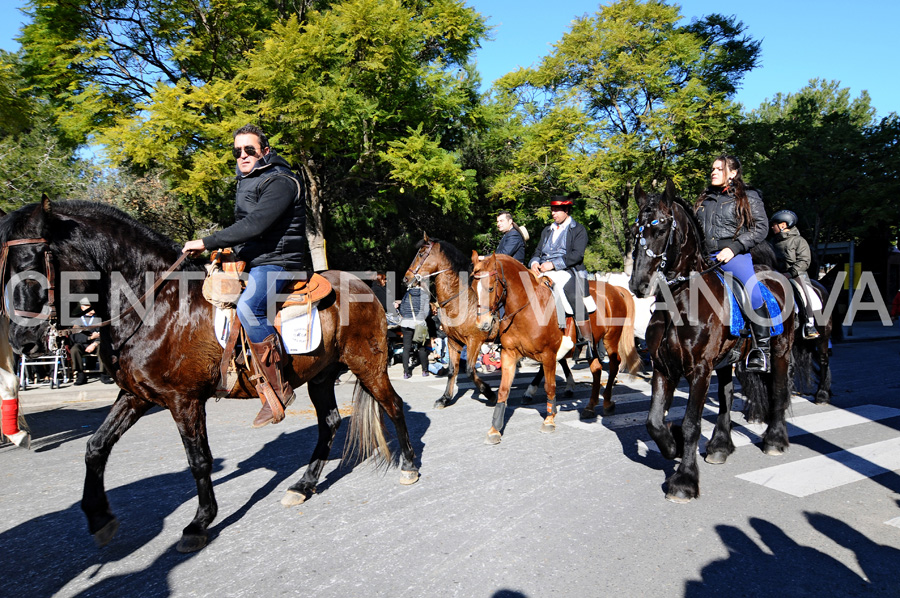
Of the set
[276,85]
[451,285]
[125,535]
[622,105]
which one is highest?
[622,105]

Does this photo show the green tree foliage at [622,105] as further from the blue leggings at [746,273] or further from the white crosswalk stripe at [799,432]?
the blue leggings at [746,273]

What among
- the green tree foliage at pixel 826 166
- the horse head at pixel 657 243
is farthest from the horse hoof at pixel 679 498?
the green tree foliage at pixel 826 166

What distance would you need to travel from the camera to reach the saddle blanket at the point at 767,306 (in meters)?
5.25

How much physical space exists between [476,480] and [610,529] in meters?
1.39

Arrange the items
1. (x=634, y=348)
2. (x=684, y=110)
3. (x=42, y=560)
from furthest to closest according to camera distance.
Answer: (x=684, y=110), (x=634, y=348), (x=42, y=560)

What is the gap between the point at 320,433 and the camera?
5.25 m

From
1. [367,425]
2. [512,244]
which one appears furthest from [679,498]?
[512,244]

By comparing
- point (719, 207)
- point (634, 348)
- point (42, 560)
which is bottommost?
point (42, 560)

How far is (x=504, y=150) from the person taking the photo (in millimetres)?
22984

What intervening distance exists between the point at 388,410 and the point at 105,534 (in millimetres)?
2360

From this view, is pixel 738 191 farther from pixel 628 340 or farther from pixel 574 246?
pixel 628 340

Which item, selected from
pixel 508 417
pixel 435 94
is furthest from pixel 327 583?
pixel 435 94

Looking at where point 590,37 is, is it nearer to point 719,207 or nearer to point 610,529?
point 719,207

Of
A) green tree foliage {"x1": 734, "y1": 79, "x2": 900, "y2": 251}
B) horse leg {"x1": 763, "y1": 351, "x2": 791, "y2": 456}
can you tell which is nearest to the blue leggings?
horse leg {"x1": 763, "y1": 351, "x2": 791, "y2": 456}
